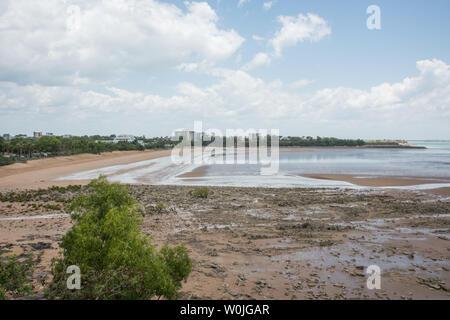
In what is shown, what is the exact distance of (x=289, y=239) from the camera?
33.9 feet

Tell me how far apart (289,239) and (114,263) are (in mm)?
6949

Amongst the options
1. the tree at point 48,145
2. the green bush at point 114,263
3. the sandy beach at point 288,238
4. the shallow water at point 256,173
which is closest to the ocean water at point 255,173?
the shallow water at point 256,173

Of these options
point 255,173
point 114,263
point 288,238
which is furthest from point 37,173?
point 114,263

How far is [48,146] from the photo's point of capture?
205ft

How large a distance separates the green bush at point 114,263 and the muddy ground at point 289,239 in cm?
167

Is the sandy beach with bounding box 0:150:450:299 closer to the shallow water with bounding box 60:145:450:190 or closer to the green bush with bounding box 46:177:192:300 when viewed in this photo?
the green bush with bounding box 46:177:192:300

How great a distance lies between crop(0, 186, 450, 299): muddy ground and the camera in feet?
22.5

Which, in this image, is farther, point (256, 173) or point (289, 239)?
point (256, 173)

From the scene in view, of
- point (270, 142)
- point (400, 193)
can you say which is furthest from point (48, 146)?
point (270, 142)

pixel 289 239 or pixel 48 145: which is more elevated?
pixel 48 145

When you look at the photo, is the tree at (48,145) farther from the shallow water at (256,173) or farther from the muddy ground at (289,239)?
the muddy ground at (289,239)

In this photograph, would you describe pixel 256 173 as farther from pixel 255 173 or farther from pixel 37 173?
pixel 37 173
